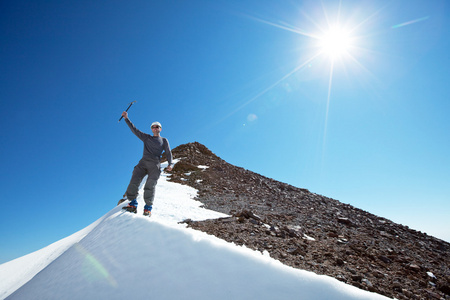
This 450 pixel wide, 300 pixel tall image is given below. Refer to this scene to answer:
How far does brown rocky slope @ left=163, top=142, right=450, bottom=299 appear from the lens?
3740 millimetres

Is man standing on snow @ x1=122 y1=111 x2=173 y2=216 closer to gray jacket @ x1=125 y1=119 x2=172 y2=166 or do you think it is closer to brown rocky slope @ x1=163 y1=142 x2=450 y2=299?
gray jacket @ x1=125 y1=119 x2=172 y2=166

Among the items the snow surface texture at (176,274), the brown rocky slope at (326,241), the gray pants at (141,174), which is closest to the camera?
the snow surface texture at (176,274)

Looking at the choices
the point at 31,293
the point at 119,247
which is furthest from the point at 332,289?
the point at 31,293

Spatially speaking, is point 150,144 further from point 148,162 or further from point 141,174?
point 141,174

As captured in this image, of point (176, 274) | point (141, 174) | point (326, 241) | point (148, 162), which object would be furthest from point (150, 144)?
point (326, 241)

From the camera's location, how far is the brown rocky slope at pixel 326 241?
12.3ft

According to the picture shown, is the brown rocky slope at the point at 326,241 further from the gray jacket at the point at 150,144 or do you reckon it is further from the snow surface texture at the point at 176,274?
the gray jacket at the point at 150,144

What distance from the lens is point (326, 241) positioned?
19.3 ft

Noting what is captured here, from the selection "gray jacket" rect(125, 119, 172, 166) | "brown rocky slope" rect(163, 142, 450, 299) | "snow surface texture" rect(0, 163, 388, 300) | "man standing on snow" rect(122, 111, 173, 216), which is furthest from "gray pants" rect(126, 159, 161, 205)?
"snow surface texture" rect(0, 163, 388, 300)

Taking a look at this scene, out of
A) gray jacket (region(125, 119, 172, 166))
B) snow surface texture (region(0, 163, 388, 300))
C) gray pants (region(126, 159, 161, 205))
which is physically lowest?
snow surface texture (region(0, 163, 388, 300))

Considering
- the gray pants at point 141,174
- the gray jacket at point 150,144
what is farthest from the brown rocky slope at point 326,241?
the gray jacket at point 150,144

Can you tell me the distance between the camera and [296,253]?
4.00 metres

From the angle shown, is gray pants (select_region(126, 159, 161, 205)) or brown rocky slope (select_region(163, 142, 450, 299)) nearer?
brown rocky slope (select_region(163, 142, 450, 299))

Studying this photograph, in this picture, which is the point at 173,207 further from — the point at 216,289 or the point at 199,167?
the point at 199,167
